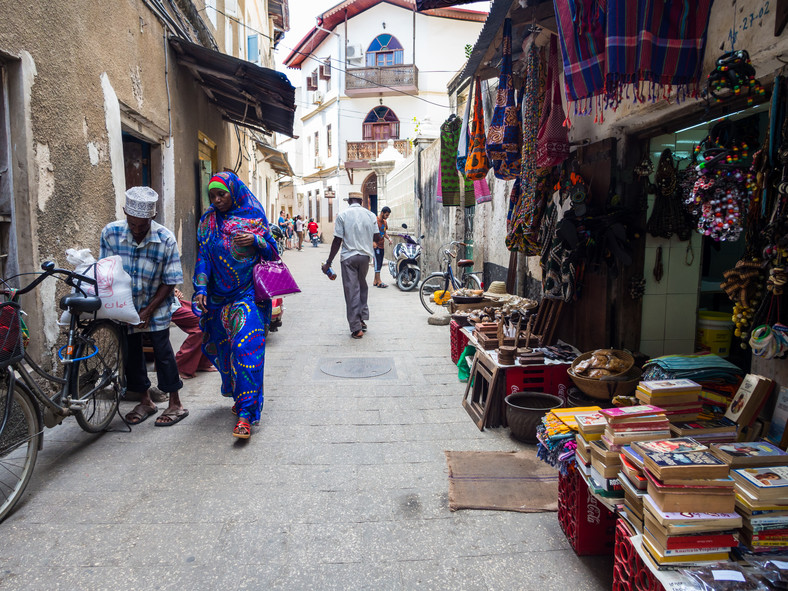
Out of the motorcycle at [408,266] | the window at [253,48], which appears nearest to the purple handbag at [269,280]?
the motorcycle at [408,266]

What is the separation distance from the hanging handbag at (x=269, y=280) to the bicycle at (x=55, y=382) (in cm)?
105

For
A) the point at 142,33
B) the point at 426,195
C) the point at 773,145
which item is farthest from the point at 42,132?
the point at 426,195

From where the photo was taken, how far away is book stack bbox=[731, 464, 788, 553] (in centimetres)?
188

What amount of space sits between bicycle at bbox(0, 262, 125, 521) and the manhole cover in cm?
219

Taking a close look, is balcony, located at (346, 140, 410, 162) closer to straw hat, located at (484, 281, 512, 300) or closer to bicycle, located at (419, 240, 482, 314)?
bicycle, located at (419, 240, 482, 314)

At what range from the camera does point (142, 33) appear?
6.22 meters

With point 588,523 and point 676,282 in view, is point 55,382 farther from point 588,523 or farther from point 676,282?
point 676,282

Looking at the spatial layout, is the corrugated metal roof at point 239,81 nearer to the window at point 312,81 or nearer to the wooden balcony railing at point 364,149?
the wooden balcony railing at point 364,149

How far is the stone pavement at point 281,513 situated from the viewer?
244cm

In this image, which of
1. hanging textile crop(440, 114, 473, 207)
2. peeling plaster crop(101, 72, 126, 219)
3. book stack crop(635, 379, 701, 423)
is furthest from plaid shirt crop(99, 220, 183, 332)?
hanging textile crop(440, 114, 473, 207)

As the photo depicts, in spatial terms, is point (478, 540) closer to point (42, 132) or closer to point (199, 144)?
point (42, 132)

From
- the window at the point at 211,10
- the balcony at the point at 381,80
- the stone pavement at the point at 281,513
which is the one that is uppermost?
the balcony at the point at 381,80

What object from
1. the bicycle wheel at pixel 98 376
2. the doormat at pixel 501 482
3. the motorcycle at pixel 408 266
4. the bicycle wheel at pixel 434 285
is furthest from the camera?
the motorcycle at pixel 408 266

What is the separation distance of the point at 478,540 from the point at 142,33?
641 cm
